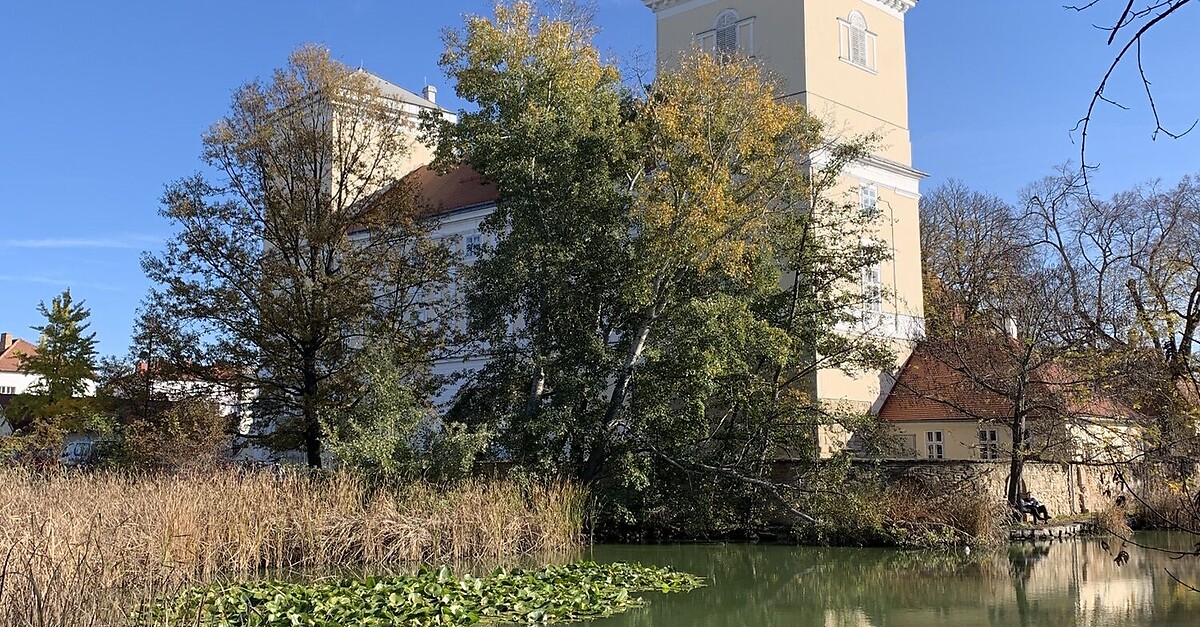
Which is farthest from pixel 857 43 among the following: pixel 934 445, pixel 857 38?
pixel 934 445

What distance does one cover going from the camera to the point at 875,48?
32.4m

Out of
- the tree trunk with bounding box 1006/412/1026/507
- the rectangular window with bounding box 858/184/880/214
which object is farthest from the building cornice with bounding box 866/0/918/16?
the tree trunk with bounding box 1006/412/1026/507

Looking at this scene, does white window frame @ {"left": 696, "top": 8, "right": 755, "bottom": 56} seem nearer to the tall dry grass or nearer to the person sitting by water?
the person sitting by water

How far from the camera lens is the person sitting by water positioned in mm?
24016

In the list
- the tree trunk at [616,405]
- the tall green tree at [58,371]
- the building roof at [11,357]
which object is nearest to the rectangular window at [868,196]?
the tree trunk at [616,405]

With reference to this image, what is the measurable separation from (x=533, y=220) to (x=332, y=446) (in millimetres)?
A: 6404

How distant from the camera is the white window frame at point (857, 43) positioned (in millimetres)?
31344

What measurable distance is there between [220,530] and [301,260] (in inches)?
535

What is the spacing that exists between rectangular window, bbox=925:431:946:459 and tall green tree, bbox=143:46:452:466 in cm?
1249

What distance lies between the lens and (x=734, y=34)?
3166cm

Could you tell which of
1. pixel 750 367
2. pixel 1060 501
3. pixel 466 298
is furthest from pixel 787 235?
pixel 1060 501

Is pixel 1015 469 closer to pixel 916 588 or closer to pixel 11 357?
pixel 916 588

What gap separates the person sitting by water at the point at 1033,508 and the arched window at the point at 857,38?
1333 centimetres

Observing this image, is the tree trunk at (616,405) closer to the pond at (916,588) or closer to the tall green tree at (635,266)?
the tall green tree at (635,266)
